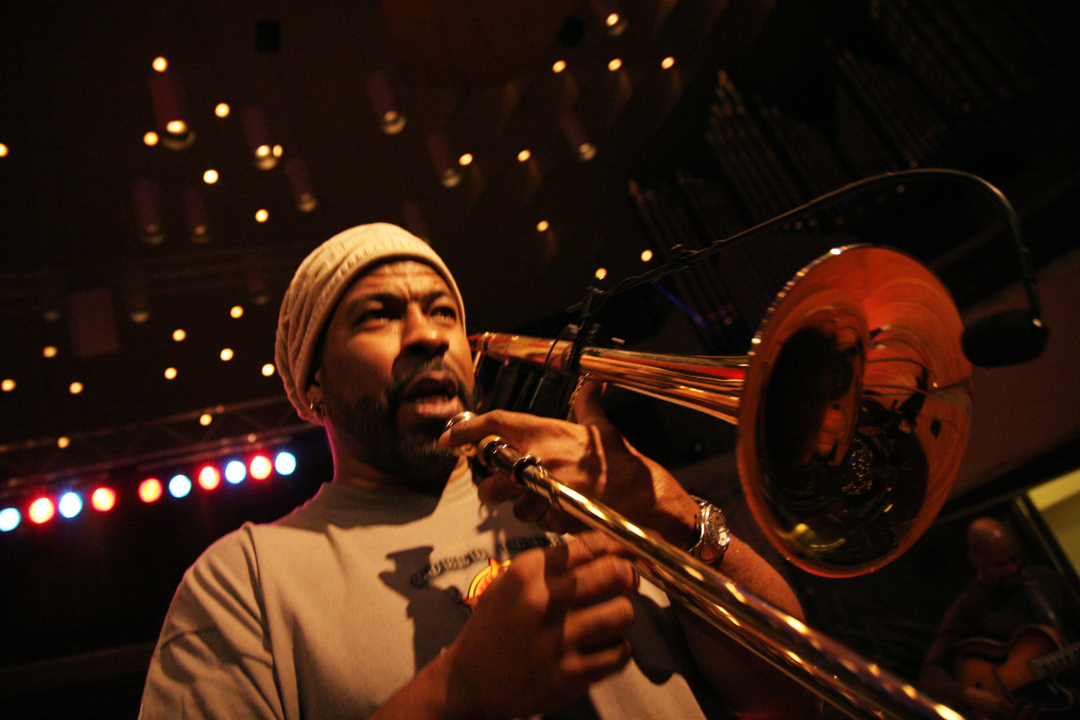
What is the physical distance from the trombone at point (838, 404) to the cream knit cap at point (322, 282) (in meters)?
0.77

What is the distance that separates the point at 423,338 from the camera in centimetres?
165

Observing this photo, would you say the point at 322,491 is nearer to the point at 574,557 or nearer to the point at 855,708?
the point at 574,557

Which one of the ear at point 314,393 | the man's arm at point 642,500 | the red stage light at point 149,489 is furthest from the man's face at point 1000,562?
the red stage light at point 149,489

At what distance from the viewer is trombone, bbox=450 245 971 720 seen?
3.60ft

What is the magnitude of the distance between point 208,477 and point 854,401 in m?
6.40

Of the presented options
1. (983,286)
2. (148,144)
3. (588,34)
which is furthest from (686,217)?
(148,144)

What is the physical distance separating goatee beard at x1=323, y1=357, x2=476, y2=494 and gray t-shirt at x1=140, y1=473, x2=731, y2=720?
0.08 m

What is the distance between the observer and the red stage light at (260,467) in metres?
6.29

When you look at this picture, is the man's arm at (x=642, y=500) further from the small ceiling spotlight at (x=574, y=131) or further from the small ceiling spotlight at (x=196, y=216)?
the small ceiling spotlight at (x=196, y=216)

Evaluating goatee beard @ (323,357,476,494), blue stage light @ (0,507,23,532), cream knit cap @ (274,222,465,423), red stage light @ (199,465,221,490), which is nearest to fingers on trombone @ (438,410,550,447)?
goatee beard @ (323,357,476,494)

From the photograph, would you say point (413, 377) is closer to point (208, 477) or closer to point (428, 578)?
point (428, 578)

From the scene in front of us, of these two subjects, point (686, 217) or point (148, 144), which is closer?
point (148, 144)

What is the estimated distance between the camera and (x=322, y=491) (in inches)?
65.2

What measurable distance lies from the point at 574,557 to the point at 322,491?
92 centimetres
